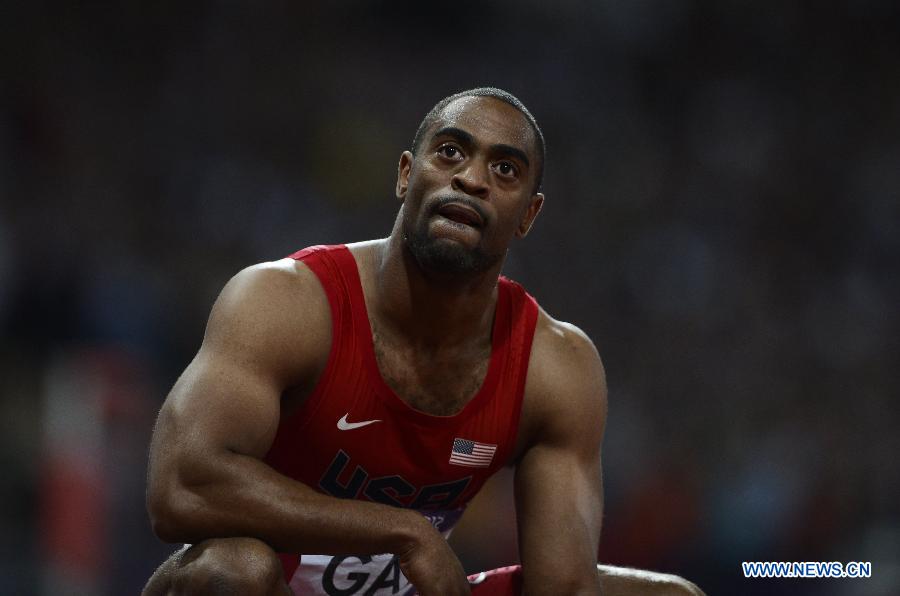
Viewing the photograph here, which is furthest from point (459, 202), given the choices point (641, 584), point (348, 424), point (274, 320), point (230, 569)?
point (641, 584)

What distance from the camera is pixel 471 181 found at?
3.22m

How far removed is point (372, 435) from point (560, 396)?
1.99 ft

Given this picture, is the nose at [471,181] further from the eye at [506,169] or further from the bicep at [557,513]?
the bicep at [557,513]

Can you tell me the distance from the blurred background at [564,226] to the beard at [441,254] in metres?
2.91

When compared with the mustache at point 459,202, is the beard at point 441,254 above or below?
below

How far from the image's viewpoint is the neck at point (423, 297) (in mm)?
3344

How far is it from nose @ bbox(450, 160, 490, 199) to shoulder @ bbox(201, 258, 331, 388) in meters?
0.51

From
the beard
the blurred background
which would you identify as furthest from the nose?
the blurred background

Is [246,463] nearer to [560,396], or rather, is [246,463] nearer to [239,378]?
[239,378]

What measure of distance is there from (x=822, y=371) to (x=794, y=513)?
1805 mm

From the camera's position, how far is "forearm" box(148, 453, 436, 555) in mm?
2867

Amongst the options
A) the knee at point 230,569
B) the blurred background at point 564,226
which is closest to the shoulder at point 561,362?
the knee at point 230,569
